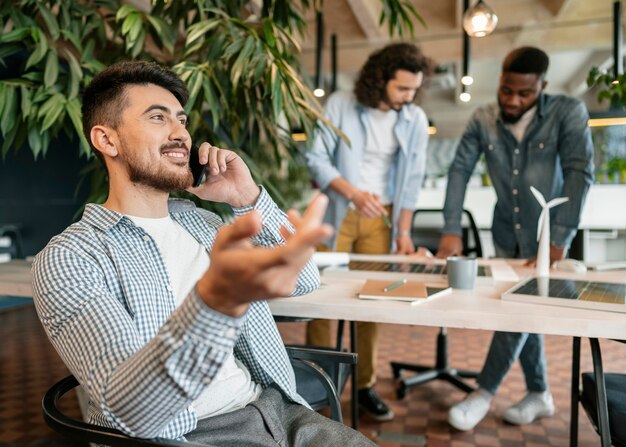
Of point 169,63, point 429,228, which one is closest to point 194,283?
point 169,63

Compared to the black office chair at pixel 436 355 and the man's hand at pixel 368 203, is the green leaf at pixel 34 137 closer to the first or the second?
the man's hand at pixel 368 203

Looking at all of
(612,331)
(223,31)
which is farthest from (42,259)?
(223,31)

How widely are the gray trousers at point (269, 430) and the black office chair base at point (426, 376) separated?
5.87 ft

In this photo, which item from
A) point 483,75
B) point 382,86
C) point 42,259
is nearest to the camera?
point 42,259

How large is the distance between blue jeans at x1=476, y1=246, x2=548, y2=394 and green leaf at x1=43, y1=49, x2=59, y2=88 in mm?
2217

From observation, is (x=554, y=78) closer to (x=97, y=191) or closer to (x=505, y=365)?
(x=505, y=365)

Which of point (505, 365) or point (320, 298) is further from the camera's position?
point (505, 365)

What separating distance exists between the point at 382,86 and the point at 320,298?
1.49m

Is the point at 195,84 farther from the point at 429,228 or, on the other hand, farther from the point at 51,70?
the point at 429,228

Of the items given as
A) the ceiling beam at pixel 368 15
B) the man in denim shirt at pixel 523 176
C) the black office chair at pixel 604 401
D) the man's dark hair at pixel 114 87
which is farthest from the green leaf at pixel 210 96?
the ceiling beam at pixel 368 15

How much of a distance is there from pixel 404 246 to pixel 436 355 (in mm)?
894

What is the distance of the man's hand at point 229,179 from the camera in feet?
4.60

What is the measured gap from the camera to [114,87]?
133cm

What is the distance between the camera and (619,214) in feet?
18.7
